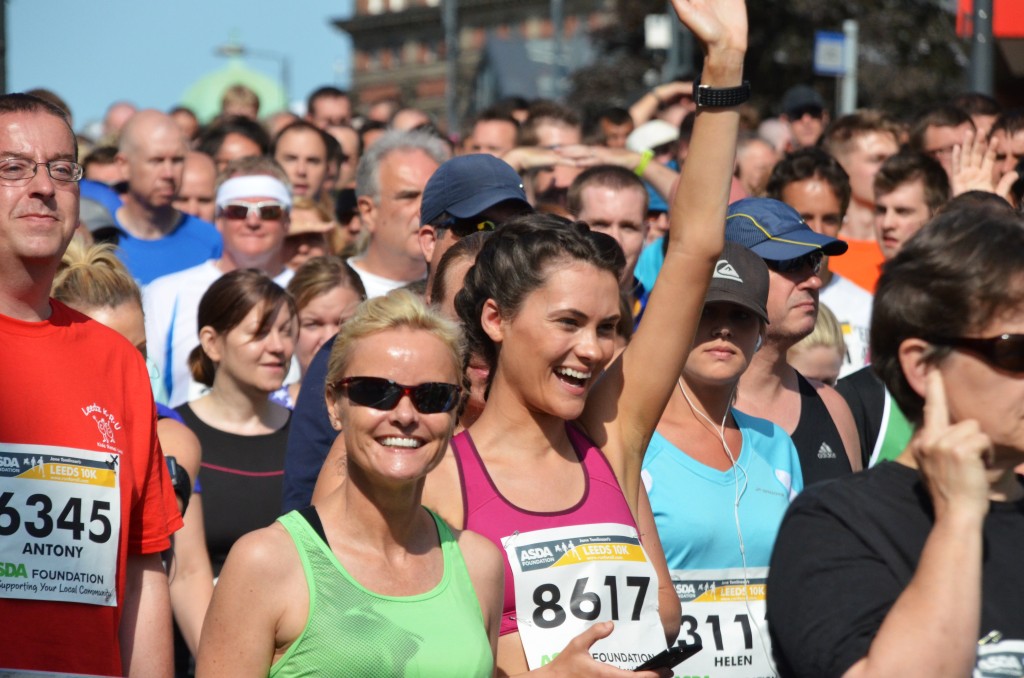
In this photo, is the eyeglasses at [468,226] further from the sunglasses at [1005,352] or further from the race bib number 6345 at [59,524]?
the sunglasses at [1005,352]

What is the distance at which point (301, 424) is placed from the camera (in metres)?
4.59

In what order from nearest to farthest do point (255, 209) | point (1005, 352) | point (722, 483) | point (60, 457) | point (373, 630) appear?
point (1005, 352)
point (373, 630)
point (60, 457)
point (722, 483)
point (255, 209)

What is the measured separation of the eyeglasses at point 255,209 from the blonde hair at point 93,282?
8.24ft

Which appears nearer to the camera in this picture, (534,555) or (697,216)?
(534,555)

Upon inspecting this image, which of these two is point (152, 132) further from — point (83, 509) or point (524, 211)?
point (83, 509)

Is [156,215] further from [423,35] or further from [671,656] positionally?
[423,35]

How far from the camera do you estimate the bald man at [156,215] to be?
8734 millimetres

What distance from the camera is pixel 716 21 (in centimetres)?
400

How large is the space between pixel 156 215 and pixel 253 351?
277 centimetres

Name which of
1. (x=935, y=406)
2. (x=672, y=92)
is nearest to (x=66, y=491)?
(x=935, y=406)

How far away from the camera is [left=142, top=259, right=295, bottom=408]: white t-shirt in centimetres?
731

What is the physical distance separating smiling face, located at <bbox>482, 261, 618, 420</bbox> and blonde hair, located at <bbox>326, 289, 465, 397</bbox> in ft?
0.71

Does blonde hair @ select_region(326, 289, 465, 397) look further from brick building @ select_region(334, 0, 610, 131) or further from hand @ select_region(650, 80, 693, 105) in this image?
brick building @ select_region(334, 0, 610, 131)

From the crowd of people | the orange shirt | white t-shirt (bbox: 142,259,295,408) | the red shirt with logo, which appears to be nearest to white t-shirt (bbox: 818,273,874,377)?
the orange shirt
